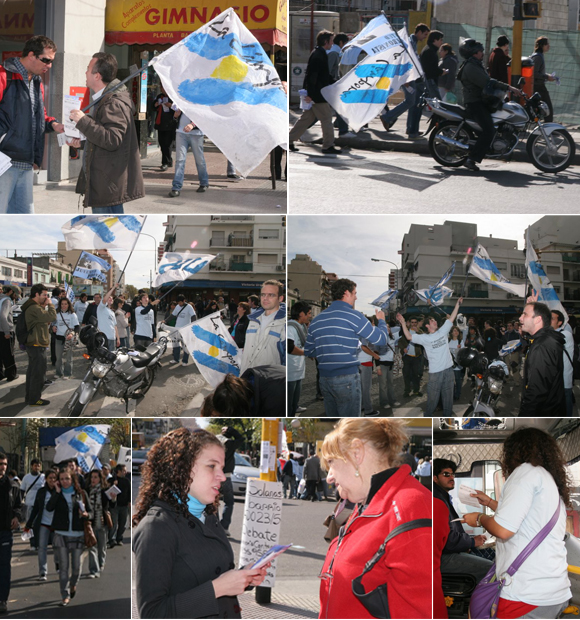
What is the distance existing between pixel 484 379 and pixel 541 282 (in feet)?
2.40

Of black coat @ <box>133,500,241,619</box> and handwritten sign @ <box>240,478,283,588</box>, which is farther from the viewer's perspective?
handwritten sign @ <box>240,478,283,588</box>

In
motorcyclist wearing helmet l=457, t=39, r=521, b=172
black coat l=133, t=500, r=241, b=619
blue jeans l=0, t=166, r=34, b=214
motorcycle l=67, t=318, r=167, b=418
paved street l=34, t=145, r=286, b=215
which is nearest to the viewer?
black coat l=133, t=500, r=241, b=619

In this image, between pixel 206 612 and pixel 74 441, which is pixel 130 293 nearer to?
pixel 74 441

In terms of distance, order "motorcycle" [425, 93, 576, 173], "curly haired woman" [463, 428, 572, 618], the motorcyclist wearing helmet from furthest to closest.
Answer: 1. "motorcycle" [425, 93, 576, 173]
2. the motorcyclist wearing helmet
3. "curly haired woman" [463, 428, 572, 618]

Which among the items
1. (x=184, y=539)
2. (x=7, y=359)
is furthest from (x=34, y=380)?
(x=184, y=539)

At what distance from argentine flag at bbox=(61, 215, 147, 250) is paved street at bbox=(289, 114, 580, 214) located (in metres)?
1.35

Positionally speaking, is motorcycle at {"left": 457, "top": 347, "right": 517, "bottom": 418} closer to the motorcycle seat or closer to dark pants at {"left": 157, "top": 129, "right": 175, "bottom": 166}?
the motorcycle seat

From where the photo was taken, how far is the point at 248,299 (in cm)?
482

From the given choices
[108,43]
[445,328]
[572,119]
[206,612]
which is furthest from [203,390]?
[572,119]

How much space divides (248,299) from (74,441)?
4.80ft

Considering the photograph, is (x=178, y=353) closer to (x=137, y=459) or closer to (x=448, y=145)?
(x=137, y=459)

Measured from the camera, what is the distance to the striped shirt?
470 cm

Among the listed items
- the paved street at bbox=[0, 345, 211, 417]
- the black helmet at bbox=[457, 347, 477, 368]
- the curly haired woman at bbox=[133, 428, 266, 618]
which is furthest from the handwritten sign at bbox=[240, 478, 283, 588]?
the curly haired woman at bbox=[133, 428, 266, 618]

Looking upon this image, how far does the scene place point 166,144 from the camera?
19.9 ft
